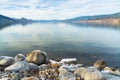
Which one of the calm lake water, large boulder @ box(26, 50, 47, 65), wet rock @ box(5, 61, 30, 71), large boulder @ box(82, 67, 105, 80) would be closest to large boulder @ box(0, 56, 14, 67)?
large boulder @ box(26, 50, 47, 65)

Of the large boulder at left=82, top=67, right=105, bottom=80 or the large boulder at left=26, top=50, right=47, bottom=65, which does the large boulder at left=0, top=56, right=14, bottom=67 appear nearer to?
the large boulder at left=26, top=50, right=47, bottom=65

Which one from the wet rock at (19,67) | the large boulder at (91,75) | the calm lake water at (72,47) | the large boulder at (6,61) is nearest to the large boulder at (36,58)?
the large boulder at (6,61)

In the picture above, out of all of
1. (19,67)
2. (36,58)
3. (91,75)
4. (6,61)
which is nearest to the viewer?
(91,75)

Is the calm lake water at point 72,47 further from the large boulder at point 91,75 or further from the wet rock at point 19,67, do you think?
the large boulder at point 91,75

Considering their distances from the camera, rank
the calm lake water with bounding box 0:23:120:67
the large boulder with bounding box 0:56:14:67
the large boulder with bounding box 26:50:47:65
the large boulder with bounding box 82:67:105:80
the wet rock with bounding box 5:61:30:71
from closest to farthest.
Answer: the large boulder with bounding box 82:67:105:80 → the wet rock with bounding box 5:61:30:71 → the large boulder with bounding box 0:56:14:67 → the large boulder with bounding box 26:50:47:65 → the calm lake water with bounding box 0:23:120:67

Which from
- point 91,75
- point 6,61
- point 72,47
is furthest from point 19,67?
point 72,47

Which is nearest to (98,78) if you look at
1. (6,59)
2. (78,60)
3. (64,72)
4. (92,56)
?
(64,72)

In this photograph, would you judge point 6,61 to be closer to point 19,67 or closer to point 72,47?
point 19,67

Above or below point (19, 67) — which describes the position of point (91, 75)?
below

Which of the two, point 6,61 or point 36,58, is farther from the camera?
point 36,58

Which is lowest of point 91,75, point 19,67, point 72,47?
point 72,47

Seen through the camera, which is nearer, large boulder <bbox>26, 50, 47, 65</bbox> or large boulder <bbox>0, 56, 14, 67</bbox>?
large boulder <bbox>0, 56, 14, 67</bbox>

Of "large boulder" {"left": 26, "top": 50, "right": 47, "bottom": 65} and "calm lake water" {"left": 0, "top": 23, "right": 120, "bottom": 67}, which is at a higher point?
"large boulder" {"left": 26, "top": 50, "right": 47, "bottom": 65}

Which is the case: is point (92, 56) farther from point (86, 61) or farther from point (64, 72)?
point (64, 72)
